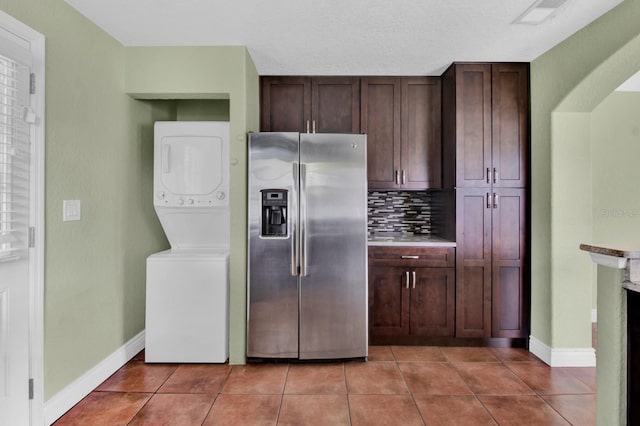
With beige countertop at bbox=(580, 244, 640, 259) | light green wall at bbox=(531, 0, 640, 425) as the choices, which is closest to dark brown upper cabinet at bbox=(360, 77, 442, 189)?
light green wall at bbox=(531, 0, 640, 425)

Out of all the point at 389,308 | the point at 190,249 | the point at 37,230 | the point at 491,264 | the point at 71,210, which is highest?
the point at 71,210

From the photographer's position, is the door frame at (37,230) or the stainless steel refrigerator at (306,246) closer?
the door frame at (37,230)

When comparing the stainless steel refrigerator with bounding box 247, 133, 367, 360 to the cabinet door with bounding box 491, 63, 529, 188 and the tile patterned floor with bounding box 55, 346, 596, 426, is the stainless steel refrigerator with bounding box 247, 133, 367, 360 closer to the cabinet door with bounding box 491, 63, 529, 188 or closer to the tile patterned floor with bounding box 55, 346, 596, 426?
the tile patterned floor with bounding box 55, 346, 596, 426

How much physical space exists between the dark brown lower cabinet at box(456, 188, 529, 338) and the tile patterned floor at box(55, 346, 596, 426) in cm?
29

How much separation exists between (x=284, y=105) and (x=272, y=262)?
160 centimetres

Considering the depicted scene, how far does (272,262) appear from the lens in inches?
116

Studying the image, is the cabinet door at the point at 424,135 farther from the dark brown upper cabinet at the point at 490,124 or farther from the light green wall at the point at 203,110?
the light green wall at the point at 203,110

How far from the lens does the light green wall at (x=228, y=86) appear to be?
2.97 m

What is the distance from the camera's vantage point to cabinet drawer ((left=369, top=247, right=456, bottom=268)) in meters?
3.33

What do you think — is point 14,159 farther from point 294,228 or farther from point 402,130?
point 402,130

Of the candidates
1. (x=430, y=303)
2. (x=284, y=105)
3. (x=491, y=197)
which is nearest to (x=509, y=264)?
(x=491, y=197)

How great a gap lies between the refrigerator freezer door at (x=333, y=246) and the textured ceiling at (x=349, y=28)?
2.44 ft

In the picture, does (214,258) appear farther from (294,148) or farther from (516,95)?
(516,95)

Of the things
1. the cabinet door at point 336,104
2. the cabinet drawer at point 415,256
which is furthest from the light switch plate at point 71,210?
the cabinet drawer at point 415,256
